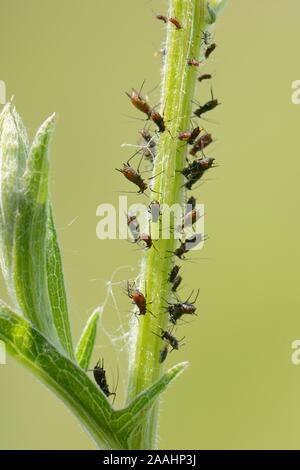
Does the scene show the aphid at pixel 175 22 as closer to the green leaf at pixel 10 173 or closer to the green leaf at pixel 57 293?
the green leaf at pixel 10 173

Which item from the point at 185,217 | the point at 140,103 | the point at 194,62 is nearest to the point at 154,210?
the point at 185,217

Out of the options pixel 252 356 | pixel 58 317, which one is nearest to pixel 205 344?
pixel 252 356

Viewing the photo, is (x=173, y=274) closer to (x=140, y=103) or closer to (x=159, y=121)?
(x=159, y=121)

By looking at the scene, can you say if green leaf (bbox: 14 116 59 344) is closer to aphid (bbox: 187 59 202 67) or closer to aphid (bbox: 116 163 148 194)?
aphid (bbox: 187 59 202 67)

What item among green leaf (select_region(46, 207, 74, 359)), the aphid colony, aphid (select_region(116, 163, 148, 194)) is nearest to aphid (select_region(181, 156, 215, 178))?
the aphid colony

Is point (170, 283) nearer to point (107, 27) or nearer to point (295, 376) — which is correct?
point (295, 376)

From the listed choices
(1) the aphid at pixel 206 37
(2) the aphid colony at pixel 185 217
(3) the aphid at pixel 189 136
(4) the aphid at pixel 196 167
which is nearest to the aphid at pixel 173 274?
(2) the aphid colony at pixel 185 217
